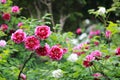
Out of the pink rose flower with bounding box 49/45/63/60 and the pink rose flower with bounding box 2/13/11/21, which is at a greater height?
the pink rose flower with bounding box 49/45/63/60

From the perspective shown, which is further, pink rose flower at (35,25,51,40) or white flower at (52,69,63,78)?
white flower at (52,69,63,78)

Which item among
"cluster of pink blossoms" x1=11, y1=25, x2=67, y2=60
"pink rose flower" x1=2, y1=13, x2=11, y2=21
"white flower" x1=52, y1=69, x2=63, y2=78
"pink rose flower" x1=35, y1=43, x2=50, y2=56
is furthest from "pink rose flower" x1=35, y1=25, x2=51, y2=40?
"pink rose flower" x1=2, y1=13, x2=11, y2=21

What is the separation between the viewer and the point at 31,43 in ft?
12.7

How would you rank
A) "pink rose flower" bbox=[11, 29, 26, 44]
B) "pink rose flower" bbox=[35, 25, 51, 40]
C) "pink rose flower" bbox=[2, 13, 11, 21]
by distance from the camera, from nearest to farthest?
1. "pink rose flower" bbox=[35, 25, 51, 40]
2. "pink rose flower" bbox=[11, 29, 26, 44]
3. "pink rose flower" bbox=[2, 13, 11, 21]

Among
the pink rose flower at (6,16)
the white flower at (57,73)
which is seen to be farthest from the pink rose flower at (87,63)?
the pink rose flower at (6,16)

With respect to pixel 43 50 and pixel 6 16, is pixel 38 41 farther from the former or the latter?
pixel 6 16

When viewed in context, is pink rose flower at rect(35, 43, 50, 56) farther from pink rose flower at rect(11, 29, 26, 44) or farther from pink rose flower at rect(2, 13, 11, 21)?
pink rose flower at rect(2, 13, 11, 21)

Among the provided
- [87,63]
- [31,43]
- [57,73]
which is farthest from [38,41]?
[87,63]

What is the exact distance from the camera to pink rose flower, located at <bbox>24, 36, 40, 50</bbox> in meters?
3.86

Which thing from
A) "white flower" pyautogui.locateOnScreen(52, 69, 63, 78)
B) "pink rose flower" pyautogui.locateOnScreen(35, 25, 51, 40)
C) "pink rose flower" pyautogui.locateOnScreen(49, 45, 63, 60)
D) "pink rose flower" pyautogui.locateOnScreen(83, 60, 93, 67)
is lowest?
"white flower" pyautogui.locateOnScreen(52, 69, 63, 78)

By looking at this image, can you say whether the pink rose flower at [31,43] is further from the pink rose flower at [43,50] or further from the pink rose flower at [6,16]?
the pink rose flower at [6,16]

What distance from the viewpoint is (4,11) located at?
230 inches

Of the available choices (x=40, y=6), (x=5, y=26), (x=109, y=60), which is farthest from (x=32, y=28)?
(x=40, y=6)

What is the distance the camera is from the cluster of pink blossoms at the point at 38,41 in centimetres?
386
